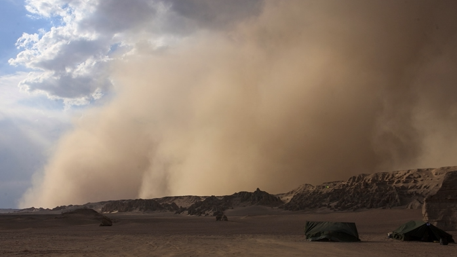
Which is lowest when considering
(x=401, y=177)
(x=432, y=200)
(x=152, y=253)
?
(x=152, y=253)

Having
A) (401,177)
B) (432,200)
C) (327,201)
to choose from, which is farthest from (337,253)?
(401,177)

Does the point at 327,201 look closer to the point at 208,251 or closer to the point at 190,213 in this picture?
the point at 190,213

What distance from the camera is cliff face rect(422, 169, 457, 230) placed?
18.4 meters

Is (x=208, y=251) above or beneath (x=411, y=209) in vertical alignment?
beneath

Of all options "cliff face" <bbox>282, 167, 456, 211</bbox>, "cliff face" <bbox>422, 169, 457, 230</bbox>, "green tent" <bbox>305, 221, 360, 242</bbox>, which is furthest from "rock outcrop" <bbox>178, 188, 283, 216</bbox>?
"green tent" <bbox>305, 221, 360, 242</bbox>

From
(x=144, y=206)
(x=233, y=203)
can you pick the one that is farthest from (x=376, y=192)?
(x=144, y=206)

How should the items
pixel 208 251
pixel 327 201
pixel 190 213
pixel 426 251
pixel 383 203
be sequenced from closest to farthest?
pixel 208 251, pixel 426 251, pixel 383 203, pixel 327 201, pixel 190 213

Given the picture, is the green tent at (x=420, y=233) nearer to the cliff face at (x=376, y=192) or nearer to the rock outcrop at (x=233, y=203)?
the cliff face at (x=376, y=192)

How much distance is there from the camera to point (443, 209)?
18.5 meters

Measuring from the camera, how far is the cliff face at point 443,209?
18.4 meters

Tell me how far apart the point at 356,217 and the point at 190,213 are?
21746 millimetres

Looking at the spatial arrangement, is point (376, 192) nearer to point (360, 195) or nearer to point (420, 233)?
point (360, 195)

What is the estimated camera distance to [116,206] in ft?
217

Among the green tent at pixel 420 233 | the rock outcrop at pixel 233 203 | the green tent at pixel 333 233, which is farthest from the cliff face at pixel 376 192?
the green tent at pixel 333 233
